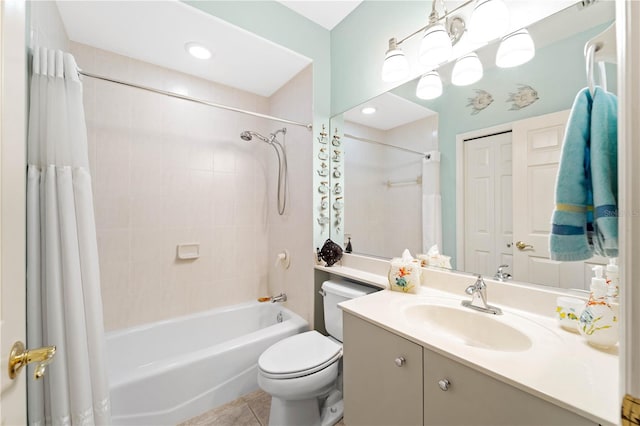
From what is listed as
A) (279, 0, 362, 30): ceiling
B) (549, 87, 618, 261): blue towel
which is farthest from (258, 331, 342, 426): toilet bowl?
(279, 0, 362, 30): ceiling

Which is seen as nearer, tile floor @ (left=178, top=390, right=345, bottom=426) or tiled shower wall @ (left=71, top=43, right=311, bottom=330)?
tile floor @ (left=178, top=390, right=345, bottom=426)

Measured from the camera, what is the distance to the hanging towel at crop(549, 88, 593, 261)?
22.2 inches

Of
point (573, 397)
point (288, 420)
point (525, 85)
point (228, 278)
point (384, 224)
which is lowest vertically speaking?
point (288, 420)

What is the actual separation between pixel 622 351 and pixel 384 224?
50.4 inches

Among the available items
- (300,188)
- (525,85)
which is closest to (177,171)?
(300,188)

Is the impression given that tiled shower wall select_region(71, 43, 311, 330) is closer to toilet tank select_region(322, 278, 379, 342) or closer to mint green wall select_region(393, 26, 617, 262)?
toilet tank select_region(322, 278, 379, 342)

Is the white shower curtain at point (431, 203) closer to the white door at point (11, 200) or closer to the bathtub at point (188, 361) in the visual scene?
the bathtub at point (188, 361)

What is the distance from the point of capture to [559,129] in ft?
3.11

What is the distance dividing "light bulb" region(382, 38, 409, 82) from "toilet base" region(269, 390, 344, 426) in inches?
73.2

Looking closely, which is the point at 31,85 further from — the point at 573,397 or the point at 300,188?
the point at 573,397

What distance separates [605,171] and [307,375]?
133 centimetres

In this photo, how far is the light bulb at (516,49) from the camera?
1005 millimetres

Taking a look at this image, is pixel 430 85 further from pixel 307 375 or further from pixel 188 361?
pixel 188 361

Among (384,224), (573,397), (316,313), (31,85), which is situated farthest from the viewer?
(316,313)
